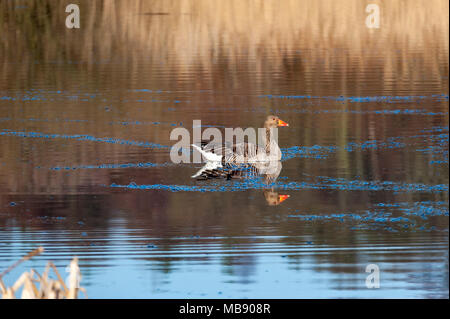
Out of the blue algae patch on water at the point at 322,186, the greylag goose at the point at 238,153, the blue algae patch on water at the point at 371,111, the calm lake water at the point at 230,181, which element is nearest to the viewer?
the calm lake water at the point at 230,181

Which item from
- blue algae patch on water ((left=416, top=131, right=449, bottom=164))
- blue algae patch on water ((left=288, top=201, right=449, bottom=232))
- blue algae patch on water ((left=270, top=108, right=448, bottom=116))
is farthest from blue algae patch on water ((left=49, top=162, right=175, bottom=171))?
blue algae patch on water ((left=270, top=108, right=448, bottom=116))

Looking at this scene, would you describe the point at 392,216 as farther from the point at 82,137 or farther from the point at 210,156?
the point at 82,137

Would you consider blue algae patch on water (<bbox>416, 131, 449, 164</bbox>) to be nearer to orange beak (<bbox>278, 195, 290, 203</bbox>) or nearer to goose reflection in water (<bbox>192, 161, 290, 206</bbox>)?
goose reflection in water (<bbox>192, 161, 290, 206</bbox>)

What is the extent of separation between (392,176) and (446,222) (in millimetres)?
2479

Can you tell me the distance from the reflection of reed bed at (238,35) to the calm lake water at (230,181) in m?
0.12

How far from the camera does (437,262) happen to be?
9820mm

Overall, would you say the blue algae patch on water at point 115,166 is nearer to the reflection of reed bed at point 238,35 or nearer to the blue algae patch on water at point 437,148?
the blue algae patch on water at point 437,148

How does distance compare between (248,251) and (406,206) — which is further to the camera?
(406,206)

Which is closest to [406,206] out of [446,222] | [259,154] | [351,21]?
[446,222]

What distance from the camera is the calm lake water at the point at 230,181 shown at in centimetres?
Answer: 976

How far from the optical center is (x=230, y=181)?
14.2 metres

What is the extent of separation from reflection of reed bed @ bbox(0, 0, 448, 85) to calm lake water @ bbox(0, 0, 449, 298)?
123 millimetres

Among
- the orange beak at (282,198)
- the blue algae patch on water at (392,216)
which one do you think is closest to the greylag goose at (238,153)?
the orange beak at (282,198)

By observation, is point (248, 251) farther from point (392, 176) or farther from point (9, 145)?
point (9, 145)
